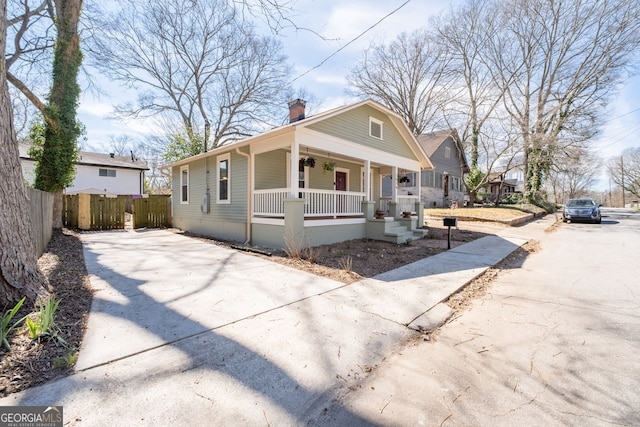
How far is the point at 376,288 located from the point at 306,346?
2.09 metres

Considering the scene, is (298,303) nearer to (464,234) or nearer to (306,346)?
(306,346)

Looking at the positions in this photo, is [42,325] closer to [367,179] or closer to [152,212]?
[367,179]

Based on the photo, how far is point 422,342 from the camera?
2.95m

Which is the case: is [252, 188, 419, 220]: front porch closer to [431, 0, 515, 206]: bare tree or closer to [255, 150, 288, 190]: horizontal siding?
[255, 150, 288, 190]: horizontal siding

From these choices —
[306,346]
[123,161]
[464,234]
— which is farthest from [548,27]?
[123,161]

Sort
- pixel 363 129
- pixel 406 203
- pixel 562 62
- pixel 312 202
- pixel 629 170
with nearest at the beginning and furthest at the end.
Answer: pixel 312 202 → pixel 363 129 → pixel 406 203 → pixel 562 62 → pixel 629 170

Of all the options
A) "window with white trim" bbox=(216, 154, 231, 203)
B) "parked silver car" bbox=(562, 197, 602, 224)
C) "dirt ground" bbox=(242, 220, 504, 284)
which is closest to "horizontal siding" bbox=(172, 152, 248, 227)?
"window with white trim" bbox=(216, 154, 231, 203)

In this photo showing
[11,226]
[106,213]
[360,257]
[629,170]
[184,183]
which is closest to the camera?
[11,226]

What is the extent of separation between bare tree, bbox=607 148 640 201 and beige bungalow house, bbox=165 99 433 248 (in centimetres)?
5221

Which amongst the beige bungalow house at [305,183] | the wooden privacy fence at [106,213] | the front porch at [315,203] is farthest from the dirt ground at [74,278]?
the wooden privacy fence at [106,213]

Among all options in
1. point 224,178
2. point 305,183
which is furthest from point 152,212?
point 305,183

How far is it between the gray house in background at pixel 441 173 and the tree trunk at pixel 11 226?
1828 cm

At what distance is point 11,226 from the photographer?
308 centimetres

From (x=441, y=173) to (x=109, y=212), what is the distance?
2252 cm
